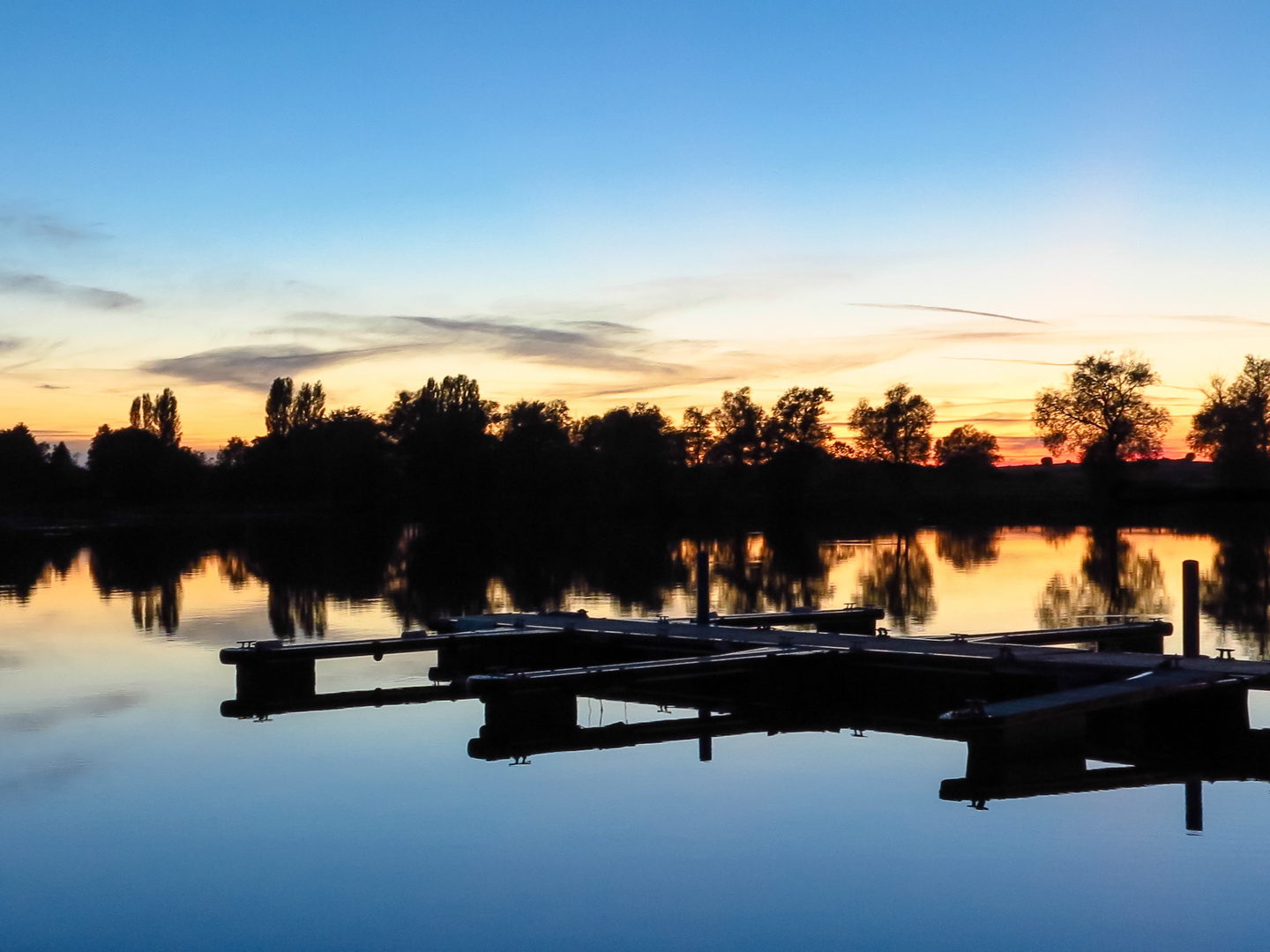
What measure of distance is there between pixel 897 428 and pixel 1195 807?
101086 millimetres

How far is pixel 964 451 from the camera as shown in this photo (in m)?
111

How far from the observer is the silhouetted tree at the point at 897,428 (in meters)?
110

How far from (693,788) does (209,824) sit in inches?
168

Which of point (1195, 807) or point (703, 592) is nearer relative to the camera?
point (1195, 807)

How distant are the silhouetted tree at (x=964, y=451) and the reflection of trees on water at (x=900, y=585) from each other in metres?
58.0

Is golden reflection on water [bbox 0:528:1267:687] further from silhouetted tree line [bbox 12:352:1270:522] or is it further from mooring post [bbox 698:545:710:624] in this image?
silhouetted tree line [bbox 12:352:1270:522]

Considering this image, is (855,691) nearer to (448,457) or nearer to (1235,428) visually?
(1235,428)

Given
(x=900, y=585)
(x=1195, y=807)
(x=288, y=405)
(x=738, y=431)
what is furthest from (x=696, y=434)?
(x=1195, y=807)

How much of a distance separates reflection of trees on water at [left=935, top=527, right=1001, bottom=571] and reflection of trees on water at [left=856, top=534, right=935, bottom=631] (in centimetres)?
100

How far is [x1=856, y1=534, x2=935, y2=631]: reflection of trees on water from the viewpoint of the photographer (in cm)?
2619

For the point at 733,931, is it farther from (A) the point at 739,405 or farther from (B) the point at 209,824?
(A) the point at 739,405

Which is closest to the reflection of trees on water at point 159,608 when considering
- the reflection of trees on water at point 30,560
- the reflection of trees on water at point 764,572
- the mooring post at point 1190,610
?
the reflection of trees on water at point 30,560

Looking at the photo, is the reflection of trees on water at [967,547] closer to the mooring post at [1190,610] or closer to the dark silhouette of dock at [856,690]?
the dark silhouette of dock at [856,690]

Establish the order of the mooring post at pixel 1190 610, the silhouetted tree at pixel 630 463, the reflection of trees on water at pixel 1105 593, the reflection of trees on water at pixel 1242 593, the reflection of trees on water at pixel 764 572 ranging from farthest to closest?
the silhouetted tree at pixel 630 463 → the reflection of trees on water at pixel 764 572 → the reflection of trees on water at pixel 1105 593 → the reflection of trees on water at pixel 1242 593 → the mooring post at pixel 1190 610
